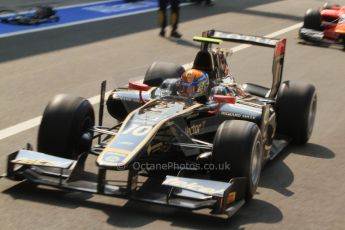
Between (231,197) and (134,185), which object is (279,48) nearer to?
(231,197)

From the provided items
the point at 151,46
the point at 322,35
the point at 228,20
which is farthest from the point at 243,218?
the point at 228,20

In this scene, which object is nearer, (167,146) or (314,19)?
(167,146)

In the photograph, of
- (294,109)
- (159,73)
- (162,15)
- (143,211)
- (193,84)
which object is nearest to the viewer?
(143,211)

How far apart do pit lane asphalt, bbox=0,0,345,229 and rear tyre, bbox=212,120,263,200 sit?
13.5 inches

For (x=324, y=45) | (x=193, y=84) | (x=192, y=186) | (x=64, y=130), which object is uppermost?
(x=193, y=84)

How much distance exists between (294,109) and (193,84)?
1.48 m

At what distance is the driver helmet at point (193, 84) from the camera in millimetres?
8469

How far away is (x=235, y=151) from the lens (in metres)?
7.27

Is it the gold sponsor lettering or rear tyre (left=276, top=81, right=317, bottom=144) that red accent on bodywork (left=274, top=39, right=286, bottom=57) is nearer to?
rear tyre (left=276, top=81, right=317, bottom=144)

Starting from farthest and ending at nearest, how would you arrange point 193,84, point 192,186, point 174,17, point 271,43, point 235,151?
point 174,17 < point 271,43 < point 193,84 < point 235,151 < point 192,186

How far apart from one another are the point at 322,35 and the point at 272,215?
413 inches

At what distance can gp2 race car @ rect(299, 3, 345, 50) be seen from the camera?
57.2ft

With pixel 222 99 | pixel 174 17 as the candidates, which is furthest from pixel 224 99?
pixel 174 17

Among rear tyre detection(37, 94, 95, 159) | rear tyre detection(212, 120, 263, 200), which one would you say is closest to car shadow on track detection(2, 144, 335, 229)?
rear tyre detection(212, 120, 263, 200)
